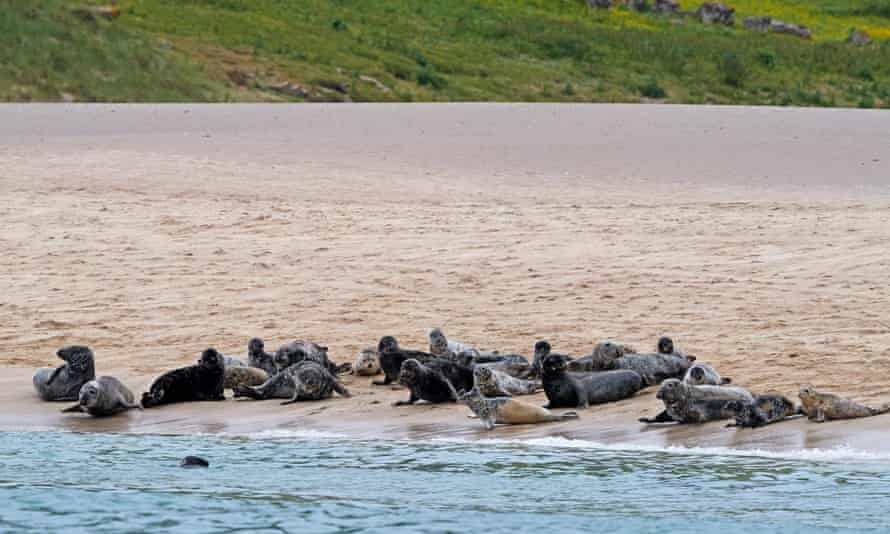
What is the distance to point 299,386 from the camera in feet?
32.2

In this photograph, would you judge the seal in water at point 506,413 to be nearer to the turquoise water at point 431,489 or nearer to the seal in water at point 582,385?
the seal in water at point 582,385

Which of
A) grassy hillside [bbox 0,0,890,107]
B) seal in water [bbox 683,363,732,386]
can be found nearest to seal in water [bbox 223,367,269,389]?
seal in water [bbox 683,363,732,386]

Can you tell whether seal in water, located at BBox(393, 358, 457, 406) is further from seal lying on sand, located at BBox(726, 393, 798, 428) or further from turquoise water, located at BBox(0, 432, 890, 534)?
seal lying on sand, located at BBox(726, 393, 798, 428)

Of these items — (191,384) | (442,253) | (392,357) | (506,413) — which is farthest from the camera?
(442,253)

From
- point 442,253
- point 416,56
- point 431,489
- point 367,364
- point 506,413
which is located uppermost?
point 416,56

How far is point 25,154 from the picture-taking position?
19.9 metres

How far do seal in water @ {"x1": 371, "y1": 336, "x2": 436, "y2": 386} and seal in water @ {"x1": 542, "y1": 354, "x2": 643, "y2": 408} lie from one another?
0.99 meters

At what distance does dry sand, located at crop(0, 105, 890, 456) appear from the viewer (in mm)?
9992

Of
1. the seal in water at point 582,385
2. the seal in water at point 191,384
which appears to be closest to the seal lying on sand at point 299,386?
the seal in water at point 191,384

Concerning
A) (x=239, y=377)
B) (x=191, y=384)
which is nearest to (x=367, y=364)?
(x=239, y=377)

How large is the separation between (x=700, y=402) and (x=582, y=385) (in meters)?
0.79

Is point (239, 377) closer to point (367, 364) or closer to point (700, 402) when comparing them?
point (367, 364)

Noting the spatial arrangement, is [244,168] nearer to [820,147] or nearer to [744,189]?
[744,189]

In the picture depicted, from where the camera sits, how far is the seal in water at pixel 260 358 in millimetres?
10469
